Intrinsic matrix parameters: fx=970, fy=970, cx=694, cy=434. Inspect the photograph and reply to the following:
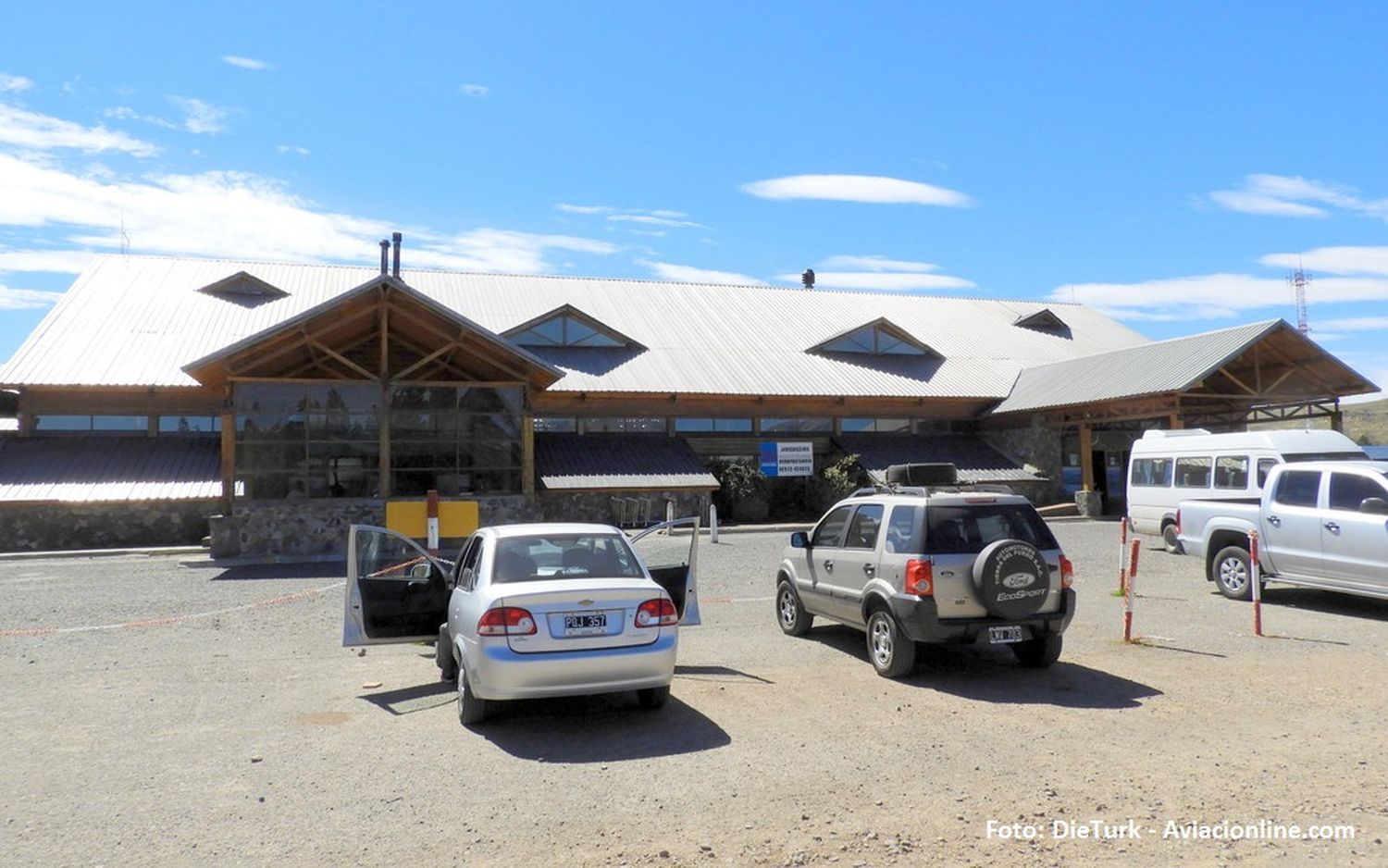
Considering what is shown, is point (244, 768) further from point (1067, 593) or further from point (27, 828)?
point (1067, 593)

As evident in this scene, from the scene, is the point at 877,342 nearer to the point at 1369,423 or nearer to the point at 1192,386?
the point at 1192,386

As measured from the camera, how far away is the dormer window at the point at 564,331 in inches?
1165

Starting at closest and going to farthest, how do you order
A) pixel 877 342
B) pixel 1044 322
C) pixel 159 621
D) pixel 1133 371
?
pixel 159 621, pixel 1133 371, pixel 877 342, pixel 1044 322

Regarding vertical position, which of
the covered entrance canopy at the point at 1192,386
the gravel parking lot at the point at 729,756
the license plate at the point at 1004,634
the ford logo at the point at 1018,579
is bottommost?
the gravel parking lot at the point at 729,756

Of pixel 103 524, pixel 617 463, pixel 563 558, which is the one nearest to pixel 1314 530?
pixel 563 558

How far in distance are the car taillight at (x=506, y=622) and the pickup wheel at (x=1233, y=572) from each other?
1038 cm

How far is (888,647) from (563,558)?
3038 millimetres

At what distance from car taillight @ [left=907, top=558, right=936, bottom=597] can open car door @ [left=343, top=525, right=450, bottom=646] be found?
416 cm

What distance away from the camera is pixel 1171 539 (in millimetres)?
18656

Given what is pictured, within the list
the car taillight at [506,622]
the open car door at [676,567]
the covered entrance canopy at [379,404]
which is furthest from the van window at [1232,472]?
the car taillight at [506,622]

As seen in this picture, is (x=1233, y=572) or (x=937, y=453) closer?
(x=1233, y=572)

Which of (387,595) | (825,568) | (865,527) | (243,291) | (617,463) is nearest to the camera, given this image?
(387,595)

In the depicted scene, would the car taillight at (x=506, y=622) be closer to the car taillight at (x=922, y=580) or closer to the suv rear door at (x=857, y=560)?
the car taillight at (x=922, y=580)

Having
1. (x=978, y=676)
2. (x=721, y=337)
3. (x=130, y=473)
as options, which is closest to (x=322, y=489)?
(x=130, y=473)
